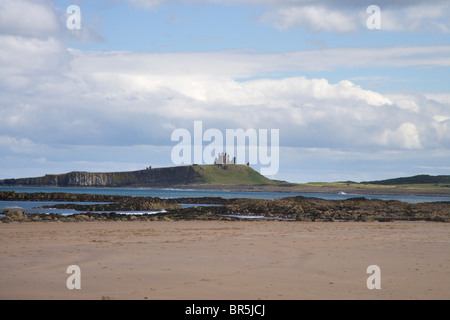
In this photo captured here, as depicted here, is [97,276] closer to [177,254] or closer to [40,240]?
[177,254]

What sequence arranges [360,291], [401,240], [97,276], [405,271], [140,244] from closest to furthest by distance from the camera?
[360,291], [97,276], [405,271], [140,244], [401,240]

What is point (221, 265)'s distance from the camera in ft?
52.6

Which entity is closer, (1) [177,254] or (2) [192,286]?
(2) [192,286]

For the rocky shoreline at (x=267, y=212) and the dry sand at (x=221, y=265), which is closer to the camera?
the dry sand at (x=221, y=265)

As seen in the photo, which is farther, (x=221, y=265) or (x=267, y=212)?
(x=267, y=212)

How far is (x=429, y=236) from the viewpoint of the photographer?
25.8m

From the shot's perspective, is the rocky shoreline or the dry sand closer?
the dry sand

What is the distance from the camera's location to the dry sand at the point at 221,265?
12.7 metres

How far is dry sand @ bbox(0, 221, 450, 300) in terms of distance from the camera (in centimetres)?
1271
